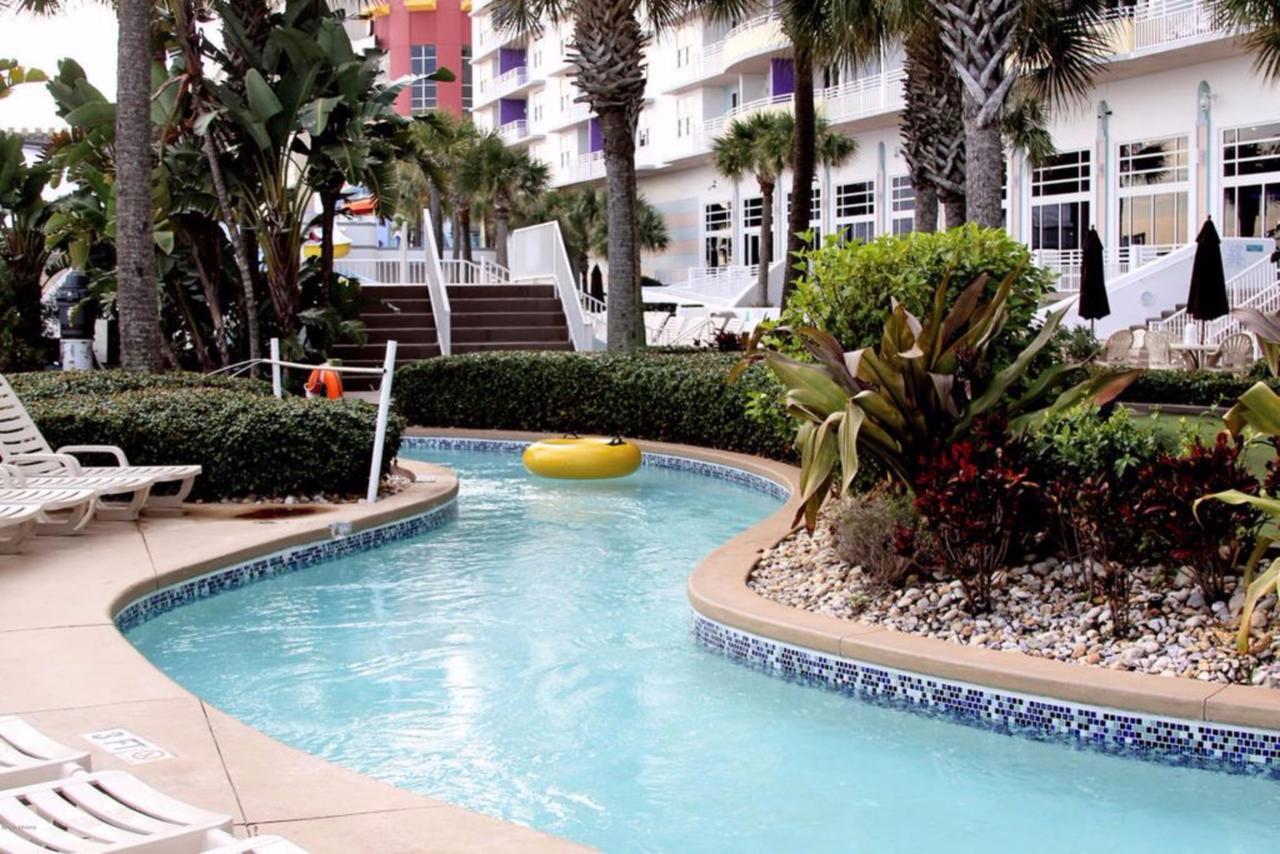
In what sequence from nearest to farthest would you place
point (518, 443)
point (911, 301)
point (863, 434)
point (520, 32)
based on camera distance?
point (863, 434) < point (911, 301) < point (518, 443) < point (520, 32)

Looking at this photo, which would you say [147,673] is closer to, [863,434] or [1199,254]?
[863,434]

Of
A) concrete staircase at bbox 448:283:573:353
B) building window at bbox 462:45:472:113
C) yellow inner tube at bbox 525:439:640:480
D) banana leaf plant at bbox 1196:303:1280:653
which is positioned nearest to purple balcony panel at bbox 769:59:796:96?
concrete staircase at bbox 448:283:573:353

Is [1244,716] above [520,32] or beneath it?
beneath

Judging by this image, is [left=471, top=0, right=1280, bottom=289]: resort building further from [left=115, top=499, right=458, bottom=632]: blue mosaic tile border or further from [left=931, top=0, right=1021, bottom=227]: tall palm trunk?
[left=115, top=499, right=458, bottom=632]: blue mosaic tile border

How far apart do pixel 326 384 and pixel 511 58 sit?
61755 millimetres

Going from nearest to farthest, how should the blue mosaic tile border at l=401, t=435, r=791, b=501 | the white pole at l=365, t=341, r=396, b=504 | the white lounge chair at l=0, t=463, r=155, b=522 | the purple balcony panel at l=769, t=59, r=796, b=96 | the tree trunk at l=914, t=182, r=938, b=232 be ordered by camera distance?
the white lounge chair at l=0, t=463, r=155, b=522, the white pole at l=365, t=341, r=396, b=504, the blue mosaic tile border at l=401, t=435, r=791, b=501, the tree trunk at l=914, t=182, r=938, b=232, the purple balcony panel at l=769, t=59, r=796, b=96

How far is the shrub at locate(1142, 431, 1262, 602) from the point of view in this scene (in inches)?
260

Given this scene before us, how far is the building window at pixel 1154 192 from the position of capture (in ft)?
107

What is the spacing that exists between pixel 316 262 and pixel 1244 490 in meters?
17.7

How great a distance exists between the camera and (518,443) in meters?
→ 17.5

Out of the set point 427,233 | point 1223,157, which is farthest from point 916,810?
point 1223,157

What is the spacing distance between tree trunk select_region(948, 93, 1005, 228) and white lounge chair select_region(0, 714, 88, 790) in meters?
10.3

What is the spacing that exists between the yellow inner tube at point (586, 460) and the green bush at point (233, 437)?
9.88 ft

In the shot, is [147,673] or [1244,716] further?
[147,673]
